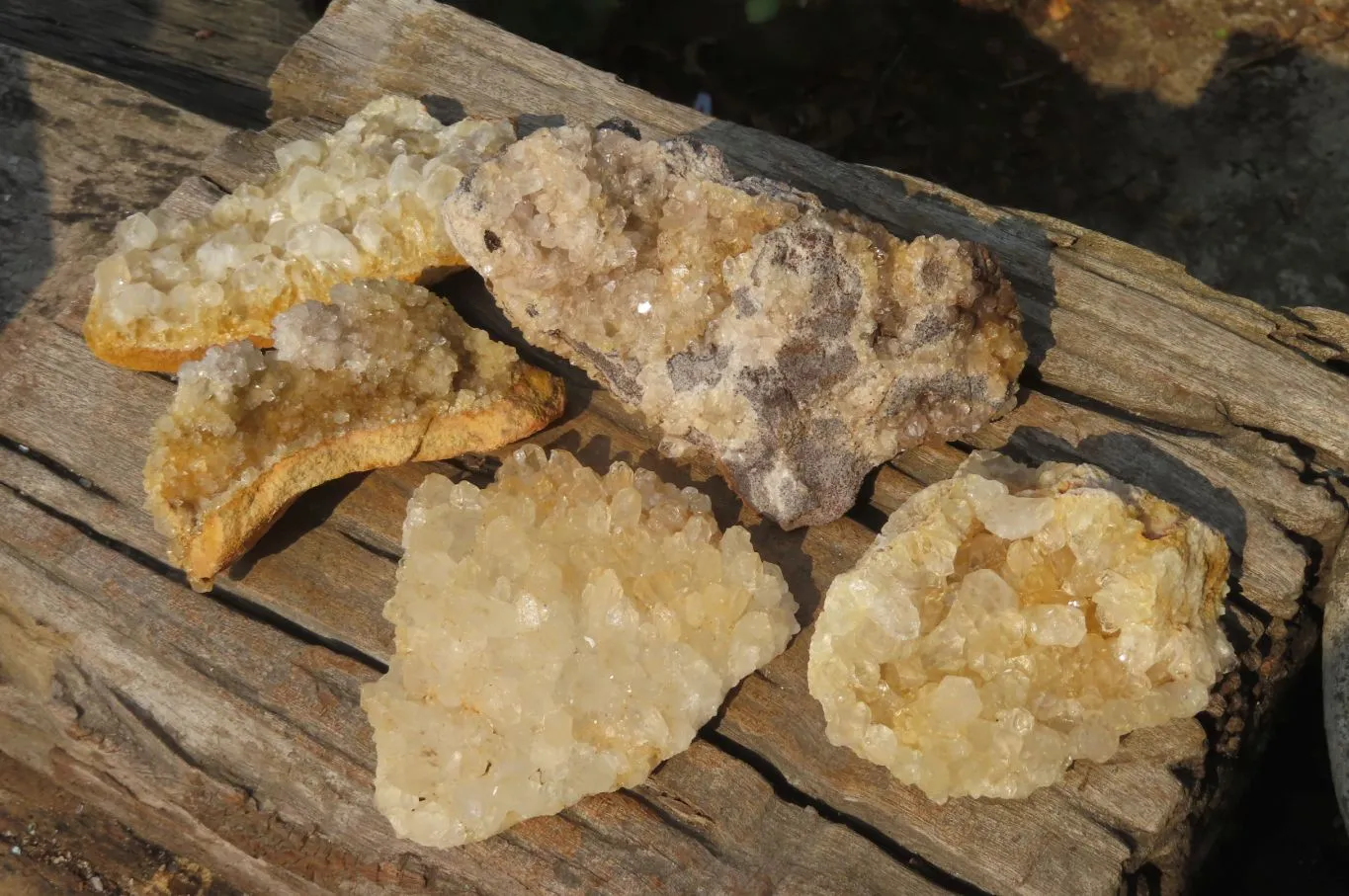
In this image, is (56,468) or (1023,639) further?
(56,468)

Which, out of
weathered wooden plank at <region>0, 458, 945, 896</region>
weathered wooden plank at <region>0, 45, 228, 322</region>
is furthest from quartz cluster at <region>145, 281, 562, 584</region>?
weathered wooden plank at <region>0, 45, 228, 322</region>

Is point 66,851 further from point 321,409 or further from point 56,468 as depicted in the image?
point 321,409

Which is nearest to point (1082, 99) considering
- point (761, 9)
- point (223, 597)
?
point (761, 9)

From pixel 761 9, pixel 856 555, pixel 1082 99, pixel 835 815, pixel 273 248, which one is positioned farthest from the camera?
pixel 1082 99

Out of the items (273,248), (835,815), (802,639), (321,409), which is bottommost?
(835,815)

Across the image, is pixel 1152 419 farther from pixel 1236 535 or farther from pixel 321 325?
pixel 321 325

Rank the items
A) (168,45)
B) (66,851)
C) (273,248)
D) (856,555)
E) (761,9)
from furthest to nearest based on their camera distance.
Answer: (761,9)
(168,45)
(66,851)
(273,248)
(856,555)

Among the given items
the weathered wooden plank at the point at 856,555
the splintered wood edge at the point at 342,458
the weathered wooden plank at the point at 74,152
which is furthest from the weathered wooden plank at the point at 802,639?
the weathered wooden plank at the point at 74,152
